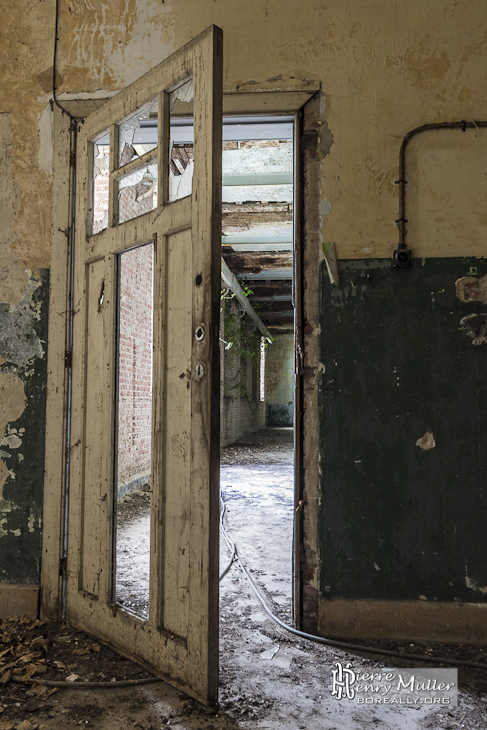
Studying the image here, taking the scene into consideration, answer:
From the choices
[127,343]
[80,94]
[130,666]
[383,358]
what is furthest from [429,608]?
[127,343]

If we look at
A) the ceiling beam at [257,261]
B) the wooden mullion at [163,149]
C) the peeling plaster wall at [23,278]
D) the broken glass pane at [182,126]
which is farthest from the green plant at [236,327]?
the wooden mullion at [163,149]

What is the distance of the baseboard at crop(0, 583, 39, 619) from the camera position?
8.17 ft

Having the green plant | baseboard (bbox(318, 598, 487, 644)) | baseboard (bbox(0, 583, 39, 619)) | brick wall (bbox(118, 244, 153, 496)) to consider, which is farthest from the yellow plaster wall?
the green plant

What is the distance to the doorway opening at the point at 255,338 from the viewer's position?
2.92 metres

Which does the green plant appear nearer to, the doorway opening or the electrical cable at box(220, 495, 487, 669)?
the doorway opening

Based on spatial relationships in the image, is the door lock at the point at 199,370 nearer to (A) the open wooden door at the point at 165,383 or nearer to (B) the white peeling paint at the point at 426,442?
(A) the open wooden door at the point at 165,383

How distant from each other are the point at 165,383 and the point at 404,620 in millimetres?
1520

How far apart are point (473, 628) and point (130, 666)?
1.48 m

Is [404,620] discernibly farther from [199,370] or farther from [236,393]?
[236,393]

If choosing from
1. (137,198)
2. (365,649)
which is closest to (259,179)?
(137,198)

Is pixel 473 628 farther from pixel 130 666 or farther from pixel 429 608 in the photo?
pixel 130 666

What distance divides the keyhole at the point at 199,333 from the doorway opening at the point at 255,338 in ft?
2.73

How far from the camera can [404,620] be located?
2.33 metres

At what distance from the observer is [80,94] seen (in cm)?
263
